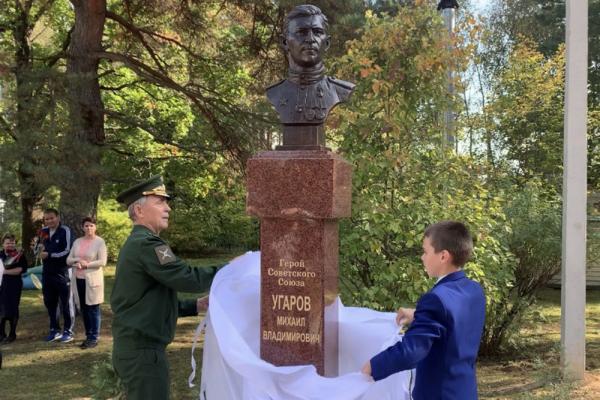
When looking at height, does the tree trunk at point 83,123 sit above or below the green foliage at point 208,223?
above

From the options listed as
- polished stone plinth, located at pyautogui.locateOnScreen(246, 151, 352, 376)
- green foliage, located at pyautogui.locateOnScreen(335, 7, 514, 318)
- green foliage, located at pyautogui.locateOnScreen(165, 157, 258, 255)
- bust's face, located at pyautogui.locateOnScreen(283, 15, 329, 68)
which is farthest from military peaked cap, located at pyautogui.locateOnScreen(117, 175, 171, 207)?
green foliage, located at pyautogui.locateOnScreen(165, 157, 258, 255)

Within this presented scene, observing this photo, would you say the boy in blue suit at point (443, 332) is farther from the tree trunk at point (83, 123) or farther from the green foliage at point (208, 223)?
the green foliage at point (208, 223)

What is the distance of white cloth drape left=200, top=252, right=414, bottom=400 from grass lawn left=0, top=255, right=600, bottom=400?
1.83 meters

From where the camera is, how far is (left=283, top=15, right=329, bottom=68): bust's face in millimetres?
3949

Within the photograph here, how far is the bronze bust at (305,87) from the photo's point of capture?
3.96 m

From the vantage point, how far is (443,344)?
8.78 feet

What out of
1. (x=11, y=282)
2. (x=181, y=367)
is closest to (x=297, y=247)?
(x=181, y=367)

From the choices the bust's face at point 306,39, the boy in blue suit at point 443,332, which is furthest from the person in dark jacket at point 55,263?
the boy in blue suit at point 443,332

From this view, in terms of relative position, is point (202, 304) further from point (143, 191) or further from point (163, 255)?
point (143, 191)

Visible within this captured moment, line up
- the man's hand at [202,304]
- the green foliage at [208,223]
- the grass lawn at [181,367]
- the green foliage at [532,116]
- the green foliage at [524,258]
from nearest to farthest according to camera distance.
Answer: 1. the man's hand at [202,304]
2. the grass lawn at [181,367]
3. the green foliage at [524,258]
4. the green foliage at [532,116]
5. the green foliage at [208,223]

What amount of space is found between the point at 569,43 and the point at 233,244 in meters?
17.2

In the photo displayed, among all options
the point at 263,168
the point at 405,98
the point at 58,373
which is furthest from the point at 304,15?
the point at 58,373

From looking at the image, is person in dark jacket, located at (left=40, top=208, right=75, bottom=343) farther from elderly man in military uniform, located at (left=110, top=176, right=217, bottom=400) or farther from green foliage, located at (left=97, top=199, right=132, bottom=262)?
green foliage, located at (left=97, top=199, right=132, bottom=262)

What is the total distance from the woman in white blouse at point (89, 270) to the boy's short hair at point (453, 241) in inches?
229
